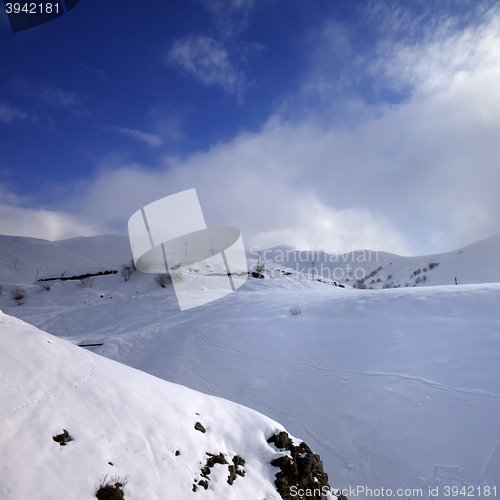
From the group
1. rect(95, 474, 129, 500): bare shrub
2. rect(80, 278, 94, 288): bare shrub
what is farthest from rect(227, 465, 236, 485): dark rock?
rect(80, 278, 94, 288): bare shrub

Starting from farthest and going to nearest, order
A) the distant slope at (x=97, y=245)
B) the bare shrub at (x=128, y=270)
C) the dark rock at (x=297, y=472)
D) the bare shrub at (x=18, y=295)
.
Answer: the distant slope at (x=97, y=245) → the bare shrub at (x=128, y=270) → the bare shrub at (x=18, y=295) → the dark rock at (x=297, y=472)

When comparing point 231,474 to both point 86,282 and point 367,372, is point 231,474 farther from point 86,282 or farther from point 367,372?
point 86,282

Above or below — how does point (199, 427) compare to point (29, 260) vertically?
below

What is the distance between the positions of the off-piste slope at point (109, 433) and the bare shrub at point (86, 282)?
21.8 m

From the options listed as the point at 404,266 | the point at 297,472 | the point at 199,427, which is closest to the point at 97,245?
the point at 404,266

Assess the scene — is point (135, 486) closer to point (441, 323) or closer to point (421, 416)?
point (421, 416)

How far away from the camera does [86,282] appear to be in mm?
22547

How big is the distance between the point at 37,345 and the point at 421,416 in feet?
19.3

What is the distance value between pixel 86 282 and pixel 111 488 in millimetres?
24149

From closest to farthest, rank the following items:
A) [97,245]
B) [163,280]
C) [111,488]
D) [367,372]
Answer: [111,488]
[367,372]
[163,280]
[97,245]

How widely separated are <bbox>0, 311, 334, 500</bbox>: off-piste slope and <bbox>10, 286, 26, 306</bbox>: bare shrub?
21127 millimetres

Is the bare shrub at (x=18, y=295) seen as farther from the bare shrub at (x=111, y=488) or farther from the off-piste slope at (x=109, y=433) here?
the bare shrub at (x=111, y=488)

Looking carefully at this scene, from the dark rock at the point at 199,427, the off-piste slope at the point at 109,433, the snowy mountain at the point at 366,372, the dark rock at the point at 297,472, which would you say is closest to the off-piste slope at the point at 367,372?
the snowy mountain at the point at 366,372

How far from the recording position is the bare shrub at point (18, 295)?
19.3 meters
